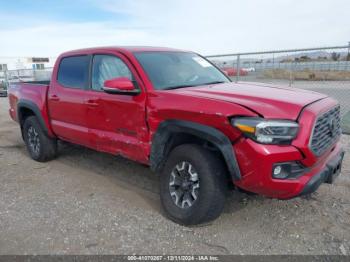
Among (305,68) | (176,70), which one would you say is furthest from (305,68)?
(176,70)

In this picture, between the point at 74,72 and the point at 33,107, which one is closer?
the point at 74,72

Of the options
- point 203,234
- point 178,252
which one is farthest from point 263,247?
point 178,252

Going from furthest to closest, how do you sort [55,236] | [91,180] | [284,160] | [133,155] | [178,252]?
[91,180] < [133,155] < [55,236] < [178,252] < [284,160]

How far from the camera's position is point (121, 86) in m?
3.46

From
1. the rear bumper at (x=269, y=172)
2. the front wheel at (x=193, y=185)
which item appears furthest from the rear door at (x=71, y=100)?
the rear bumper at (x=269, y=172)

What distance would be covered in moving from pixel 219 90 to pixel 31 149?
3.93 m

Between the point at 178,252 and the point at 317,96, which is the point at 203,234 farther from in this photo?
the point at 317,96

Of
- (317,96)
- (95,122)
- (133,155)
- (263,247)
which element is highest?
(317,96)

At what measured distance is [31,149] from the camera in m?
5.79

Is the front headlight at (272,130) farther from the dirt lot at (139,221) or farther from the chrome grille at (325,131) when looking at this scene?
the dirt lot at (139,221)

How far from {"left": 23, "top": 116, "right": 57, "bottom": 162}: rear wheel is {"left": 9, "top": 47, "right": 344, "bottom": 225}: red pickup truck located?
2.75 ft

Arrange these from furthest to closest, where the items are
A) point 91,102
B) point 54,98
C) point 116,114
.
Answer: point 54,98, point 91,102, point 116,114

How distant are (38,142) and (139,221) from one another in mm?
3016

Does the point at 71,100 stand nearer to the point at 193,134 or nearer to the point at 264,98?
the point at 193,134
